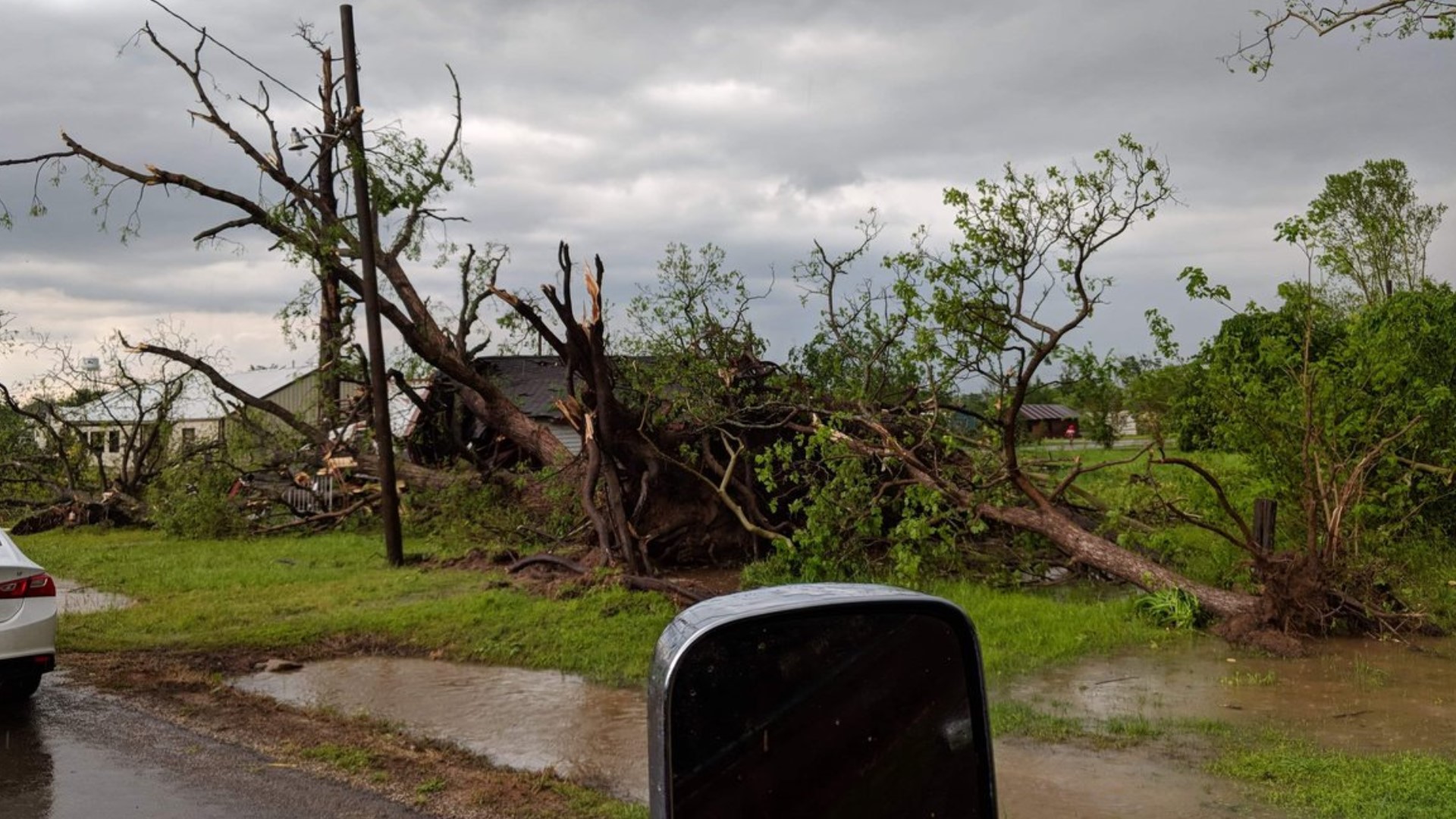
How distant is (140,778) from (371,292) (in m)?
9.64

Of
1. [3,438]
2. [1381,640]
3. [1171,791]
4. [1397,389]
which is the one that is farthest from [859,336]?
[3,438]

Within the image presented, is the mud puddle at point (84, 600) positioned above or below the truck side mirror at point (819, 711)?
below

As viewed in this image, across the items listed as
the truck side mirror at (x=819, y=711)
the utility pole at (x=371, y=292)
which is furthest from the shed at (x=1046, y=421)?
the truck side mirror at (x=819, y=711)

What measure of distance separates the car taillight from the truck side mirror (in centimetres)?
739

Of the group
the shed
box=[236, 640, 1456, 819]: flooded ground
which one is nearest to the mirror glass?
box=[236, 640, 1456, 819]: flooded ground

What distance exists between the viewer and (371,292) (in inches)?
594

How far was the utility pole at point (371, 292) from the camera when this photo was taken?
14719 millimetres

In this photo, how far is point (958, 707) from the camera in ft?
A: 7.28

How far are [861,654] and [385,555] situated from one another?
1420cm

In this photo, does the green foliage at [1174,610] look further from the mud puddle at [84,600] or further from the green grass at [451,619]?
the mud puddle at [84,600]

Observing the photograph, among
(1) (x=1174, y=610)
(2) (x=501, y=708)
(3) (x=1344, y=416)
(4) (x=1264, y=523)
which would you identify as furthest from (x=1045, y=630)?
(2) (x=501, y=708)

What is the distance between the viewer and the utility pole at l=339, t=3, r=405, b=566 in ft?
48.3

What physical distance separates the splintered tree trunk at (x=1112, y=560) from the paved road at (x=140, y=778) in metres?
7.23

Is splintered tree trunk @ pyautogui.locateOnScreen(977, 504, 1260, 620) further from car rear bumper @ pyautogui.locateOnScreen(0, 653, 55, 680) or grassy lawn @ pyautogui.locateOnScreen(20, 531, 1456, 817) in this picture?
car rear bumper @ pyautogui.locateOnScreen(0, 653, 55, 680)
